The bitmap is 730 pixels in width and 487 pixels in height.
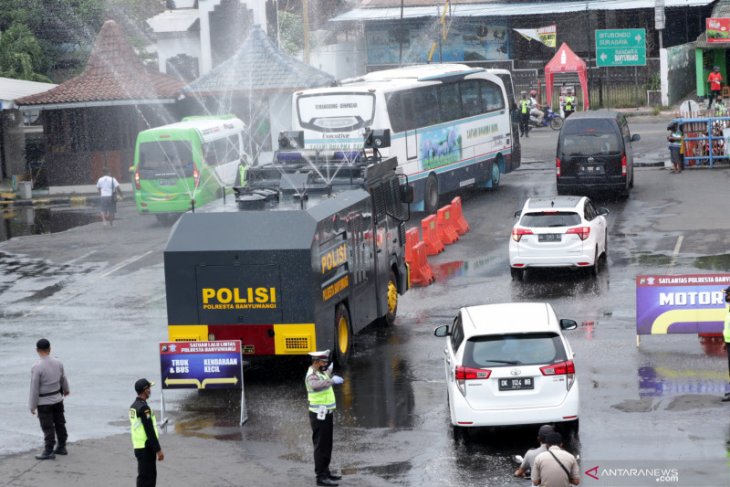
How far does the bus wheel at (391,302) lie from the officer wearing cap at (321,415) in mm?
7638

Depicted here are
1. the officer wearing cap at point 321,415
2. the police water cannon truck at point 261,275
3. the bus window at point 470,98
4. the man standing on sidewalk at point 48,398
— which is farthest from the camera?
the bus window at point 470,98

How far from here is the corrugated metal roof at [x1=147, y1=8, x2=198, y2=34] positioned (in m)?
66.1

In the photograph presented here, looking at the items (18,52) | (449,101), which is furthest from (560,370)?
(18,52)

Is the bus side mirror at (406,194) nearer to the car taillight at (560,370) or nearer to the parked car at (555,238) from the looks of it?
the parked car at (555,238)

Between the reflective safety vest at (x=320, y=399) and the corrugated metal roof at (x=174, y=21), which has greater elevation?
the corrugated metal roof at (x=174, y=21)

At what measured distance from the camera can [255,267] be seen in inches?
696

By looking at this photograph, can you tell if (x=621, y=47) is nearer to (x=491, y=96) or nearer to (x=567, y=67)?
(x=567, y=67)

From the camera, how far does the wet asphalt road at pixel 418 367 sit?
568 inches

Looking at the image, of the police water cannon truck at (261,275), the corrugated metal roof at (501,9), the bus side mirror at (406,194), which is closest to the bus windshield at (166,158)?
the bus side mirror at (406,194)

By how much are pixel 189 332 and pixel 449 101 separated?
18.9 m

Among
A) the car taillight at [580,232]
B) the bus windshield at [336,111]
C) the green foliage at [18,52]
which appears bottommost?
the car taillight at [580,232]

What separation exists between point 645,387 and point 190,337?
6.27 meters

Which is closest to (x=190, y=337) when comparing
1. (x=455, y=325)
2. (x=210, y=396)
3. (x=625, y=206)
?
(x=210, y=396)

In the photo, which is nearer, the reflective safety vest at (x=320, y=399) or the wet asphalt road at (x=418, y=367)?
the reflective safety vest at (x=320, y=399)
